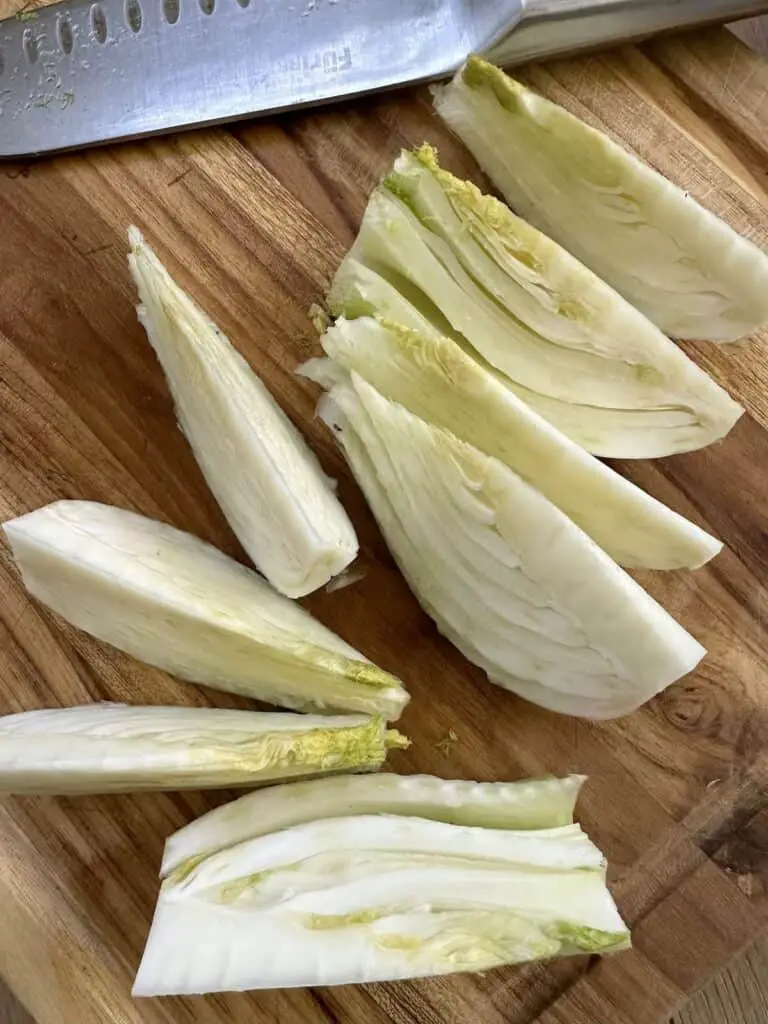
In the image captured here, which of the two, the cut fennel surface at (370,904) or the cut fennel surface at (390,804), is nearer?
the cut fennel surface at (370,904)

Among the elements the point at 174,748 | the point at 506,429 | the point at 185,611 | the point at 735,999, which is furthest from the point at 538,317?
the point at 735,999

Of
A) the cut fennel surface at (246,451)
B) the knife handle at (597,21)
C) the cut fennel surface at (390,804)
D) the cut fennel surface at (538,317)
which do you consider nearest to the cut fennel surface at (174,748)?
the cut fennel surface at (390,804)

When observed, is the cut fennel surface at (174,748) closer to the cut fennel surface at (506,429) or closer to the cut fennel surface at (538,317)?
the cut fennel surface at (506,429)

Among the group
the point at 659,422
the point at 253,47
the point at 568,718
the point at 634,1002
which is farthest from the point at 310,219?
the point at 634,1002

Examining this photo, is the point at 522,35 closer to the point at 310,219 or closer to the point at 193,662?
the point at 310,219

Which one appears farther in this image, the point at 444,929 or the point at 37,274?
the point at 37,274

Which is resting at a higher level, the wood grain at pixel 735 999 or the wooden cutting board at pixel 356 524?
the wooden cutting board at pixel 356 524

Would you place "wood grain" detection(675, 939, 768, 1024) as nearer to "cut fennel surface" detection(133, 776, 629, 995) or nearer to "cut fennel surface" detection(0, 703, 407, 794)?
"cut fennel surface" detection(133, 776, 629, 995)

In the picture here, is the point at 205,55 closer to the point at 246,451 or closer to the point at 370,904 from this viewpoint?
the point at 246,451
